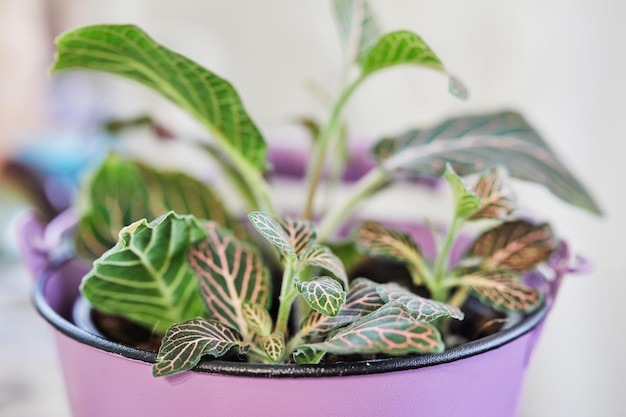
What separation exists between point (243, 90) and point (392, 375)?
74cm

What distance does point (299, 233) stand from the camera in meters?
0.33

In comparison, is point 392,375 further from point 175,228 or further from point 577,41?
point 577,41

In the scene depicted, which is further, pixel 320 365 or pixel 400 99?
pixel 400 99

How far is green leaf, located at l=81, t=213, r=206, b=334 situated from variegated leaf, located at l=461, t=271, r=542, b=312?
6.2 inches

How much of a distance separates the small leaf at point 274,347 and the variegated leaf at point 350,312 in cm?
1

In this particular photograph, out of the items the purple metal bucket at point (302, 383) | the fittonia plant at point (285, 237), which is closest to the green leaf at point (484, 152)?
the fittonia plant at point (285, 237)

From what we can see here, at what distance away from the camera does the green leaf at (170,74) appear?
0.35 meters

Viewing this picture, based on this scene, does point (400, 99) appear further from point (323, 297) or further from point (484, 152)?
point (323, 297)

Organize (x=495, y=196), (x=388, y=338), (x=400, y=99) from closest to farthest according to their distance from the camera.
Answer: (x=388, y=338) < (x=495, y=196) < (x=400, y=99)

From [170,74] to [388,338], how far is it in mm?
202

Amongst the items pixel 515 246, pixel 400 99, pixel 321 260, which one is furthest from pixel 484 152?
pixel 400 99

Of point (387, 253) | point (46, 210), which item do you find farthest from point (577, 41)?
point (46, 210)

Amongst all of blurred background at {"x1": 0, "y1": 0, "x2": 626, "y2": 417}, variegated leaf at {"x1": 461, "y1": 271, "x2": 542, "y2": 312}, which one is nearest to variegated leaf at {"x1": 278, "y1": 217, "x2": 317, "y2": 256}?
variegated leaf at {"x1": 461, "y1": 271, "x2": 542, "y2": 312}

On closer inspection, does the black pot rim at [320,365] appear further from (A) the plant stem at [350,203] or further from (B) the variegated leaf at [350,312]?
(A) the plant stem at [350,203]
